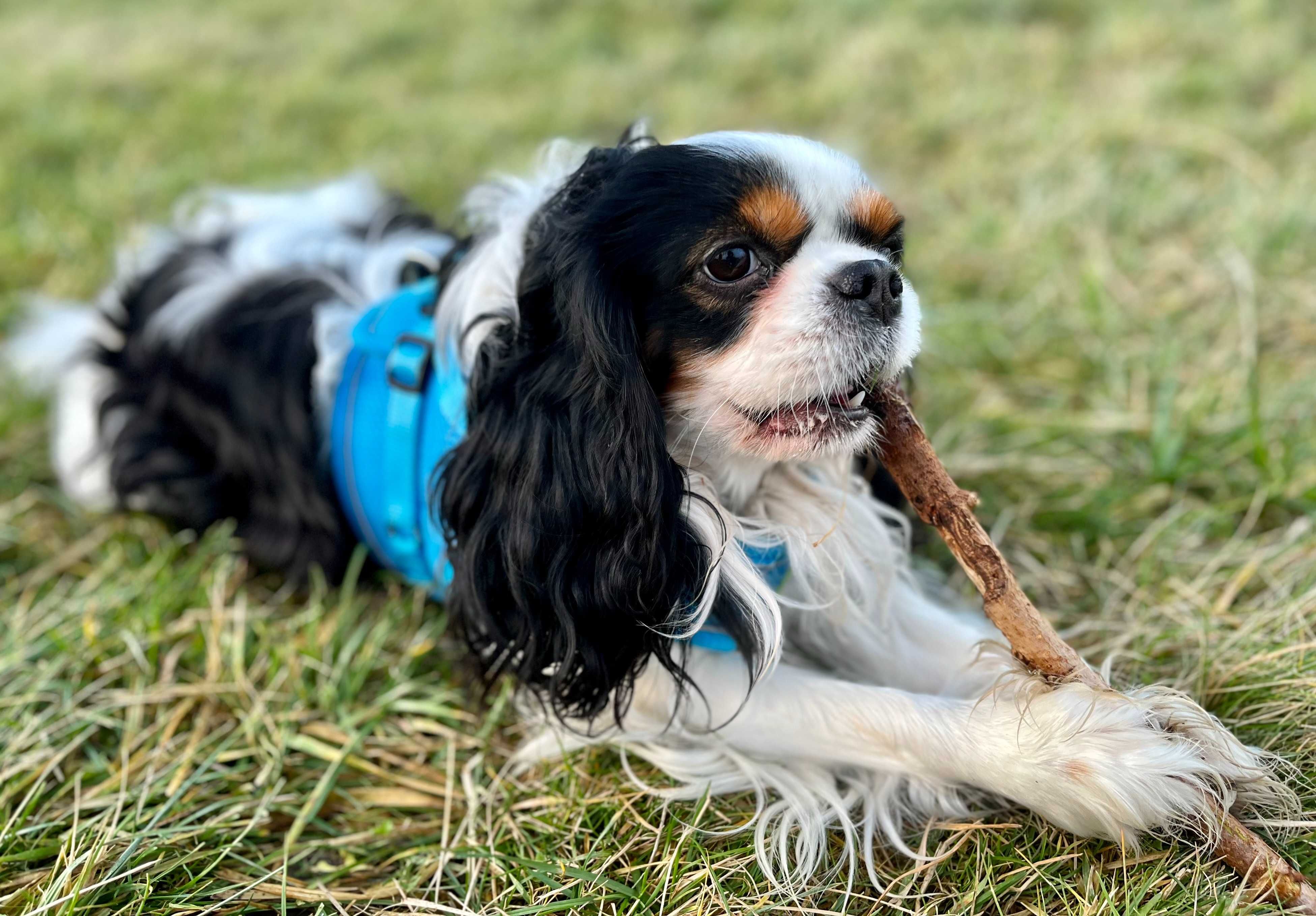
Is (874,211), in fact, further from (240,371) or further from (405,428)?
(240,371)

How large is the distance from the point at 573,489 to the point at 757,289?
0.51 meters

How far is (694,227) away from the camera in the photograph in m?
2.09

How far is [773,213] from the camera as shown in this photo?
6.89 feet

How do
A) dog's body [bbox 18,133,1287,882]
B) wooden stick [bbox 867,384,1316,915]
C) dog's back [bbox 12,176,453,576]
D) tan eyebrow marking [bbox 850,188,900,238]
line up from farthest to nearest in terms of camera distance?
dog's back [bbox 12,176,453,576] → tan eyebrow marking [bbox 850,188,900,238] → dog's body [bbox 18,133,1287,882] → wooden stick [bbox 867,384,1316,915]

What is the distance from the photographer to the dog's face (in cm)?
208

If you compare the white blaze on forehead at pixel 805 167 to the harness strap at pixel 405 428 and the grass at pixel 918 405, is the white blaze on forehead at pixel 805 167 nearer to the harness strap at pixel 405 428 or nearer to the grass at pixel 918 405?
the harness strap at pixel 405 428

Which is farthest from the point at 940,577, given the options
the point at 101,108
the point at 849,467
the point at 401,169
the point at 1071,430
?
the point at 101,108

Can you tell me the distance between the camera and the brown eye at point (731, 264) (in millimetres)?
2098

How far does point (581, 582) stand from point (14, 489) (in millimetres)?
2392

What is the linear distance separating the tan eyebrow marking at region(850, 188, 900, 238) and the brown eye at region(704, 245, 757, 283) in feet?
0.78

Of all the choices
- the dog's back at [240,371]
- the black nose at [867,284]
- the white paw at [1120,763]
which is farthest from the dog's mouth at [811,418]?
the dog's back at [240,371]

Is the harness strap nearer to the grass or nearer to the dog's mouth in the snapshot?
the grass

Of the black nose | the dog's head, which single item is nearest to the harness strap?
the dog's head

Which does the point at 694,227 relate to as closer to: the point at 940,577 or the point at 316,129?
the point at 940,577
